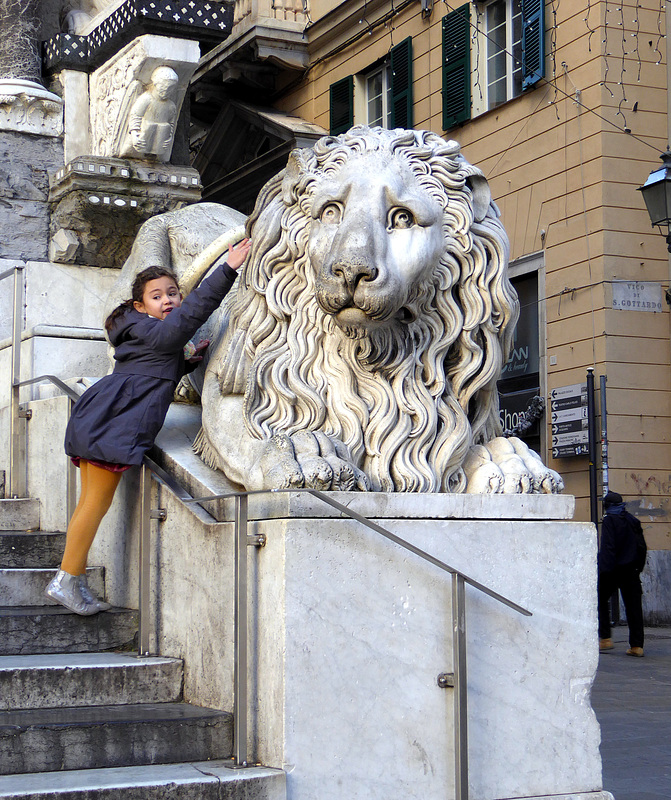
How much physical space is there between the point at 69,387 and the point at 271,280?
1388 mm

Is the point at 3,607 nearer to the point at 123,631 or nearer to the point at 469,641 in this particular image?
the point at 123,631

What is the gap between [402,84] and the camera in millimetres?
18844

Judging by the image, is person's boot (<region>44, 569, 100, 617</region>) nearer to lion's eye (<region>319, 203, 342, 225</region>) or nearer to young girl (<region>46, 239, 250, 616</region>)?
young girl (<region>46, 239, 250, 616</region>)

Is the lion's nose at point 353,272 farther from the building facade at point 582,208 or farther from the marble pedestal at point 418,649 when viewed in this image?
the building facade at point 582,208

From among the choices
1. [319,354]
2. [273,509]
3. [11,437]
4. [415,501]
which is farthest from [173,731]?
[11,437]

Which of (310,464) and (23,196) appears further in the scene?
(23,196)

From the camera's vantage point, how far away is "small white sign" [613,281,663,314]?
14641 mm

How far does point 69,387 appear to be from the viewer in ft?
17.3

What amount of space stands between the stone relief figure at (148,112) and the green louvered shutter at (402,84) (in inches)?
462

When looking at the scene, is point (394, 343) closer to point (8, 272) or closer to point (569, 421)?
point (8, 272)

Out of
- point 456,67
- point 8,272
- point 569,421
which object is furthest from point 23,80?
point 456,67

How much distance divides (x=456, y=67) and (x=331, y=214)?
14.2m

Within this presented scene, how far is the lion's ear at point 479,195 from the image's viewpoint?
4.20 m

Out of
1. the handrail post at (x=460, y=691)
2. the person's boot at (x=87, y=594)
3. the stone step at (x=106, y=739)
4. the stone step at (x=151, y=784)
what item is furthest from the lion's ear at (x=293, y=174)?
the stone step at (x=151, y=784)
